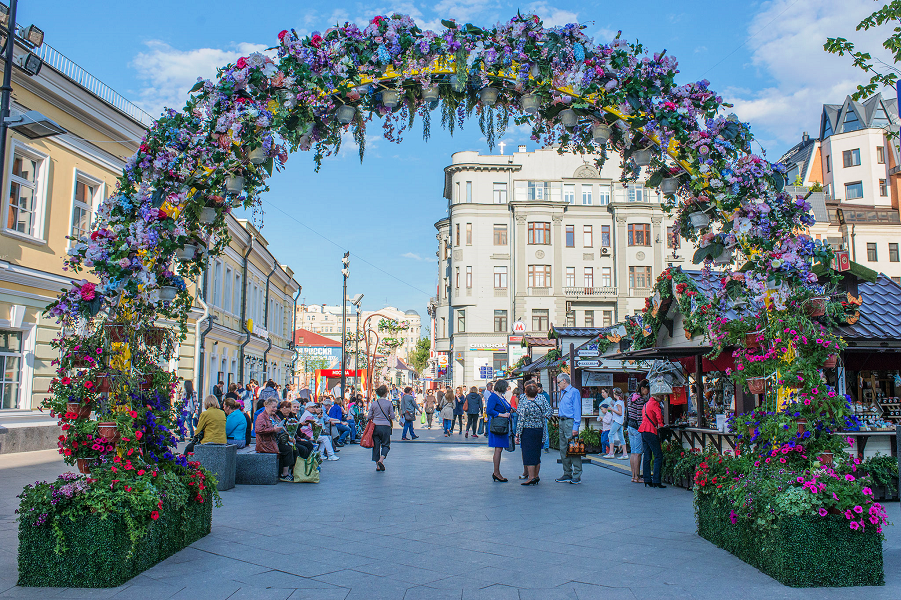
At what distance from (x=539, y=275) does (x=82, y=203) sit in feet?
128

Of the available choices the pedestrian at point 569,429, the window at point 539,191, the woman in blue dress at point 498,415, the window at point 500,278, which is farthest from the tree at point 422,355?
the pedestrian at point 569,429

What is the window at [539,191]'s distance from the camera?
177 feet

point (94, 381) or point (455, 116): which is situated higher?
point (455, 116)

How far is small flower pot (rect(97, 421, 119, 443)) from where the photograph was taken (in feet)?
19.0

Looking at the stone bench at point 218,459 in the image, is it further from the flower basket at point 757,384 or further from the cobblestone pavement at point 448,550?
the flower basket at point 757,384

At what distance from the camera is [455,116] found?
24.6ft

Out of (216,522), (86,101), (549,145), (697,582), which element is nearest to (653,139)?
(549,145)

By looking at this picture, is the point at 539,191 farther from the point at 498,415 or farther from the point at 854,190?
the point at 498,415

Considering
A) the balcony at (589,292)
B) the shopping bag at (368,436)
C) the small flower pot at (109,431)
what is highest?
the balcony at (589,292)

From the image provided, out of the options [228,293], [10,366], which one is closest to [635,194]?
[228,293]

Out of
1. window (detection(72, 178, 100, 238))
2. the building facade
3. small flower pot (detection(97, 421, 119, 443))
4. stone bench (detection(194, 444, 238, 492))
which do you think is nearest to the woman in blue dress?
stone bench (detection(194, 444, 238, 492))

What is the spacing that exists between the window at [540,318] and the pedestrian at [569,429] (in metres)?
39.9

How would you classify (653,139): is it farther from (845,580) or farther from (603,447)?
(603,447)

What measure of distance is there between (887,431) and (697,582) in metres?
6.44
